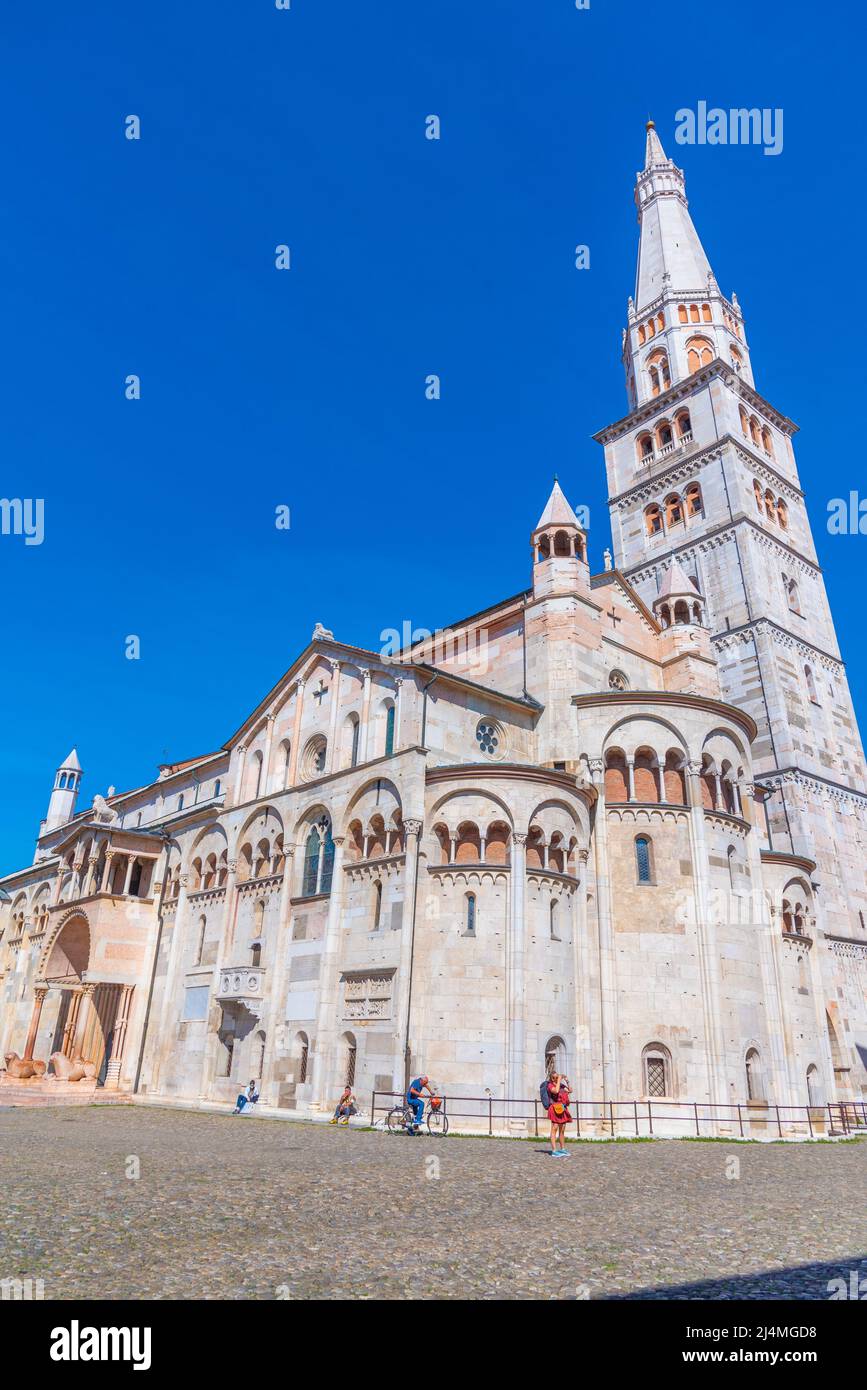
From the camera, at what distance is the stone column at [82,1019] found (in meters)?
39.1

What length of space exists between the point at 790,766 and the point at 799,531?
62.4 ft

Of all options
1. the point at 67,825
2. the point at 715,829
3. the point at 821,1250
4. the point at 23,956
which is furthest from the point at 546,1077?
the point at 67,825

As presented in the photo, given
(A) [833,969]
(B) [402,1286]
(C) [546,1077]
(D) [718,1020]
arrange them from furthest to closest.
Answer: (A) [833,969] → (D) [718,1020] → (C) [546,1077] → (B) [402,1286]

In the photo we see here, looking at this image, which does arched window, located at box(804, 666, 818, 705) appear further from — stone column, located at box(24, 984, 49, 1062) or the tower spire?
stone column, located at box(24, 984, 49, 1062)

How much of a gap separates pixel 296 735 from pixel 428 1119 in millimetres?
16668

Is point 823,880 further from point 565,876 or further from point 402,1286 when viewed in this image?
point 402,1286

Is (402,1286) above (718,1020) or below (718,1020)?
below

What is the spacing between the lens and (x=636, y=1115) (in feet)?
79.5

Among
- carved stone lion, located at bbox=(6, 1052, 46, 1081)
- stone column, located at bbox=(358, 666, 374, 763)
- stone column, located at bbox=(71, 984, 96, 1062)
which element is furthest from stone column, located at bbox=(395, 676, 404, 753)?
carved stone lion, located at bbox=(6, 1052, 46, 1081)

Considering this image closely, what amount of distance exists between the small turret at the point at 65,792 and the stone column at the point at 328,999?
50195 mm

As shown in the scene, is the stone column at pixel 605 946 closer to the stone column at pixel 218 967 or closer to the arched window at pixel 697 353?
the stone column at pixel 218 967

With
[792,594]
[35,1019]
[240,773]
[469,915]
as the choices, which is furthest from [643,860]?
[35,1019]

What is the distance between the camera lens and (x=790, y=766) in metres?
41.0

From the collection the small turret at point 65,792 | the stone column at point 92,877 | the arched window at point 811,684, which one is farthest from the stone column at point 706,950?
the small turret at point 65,792
